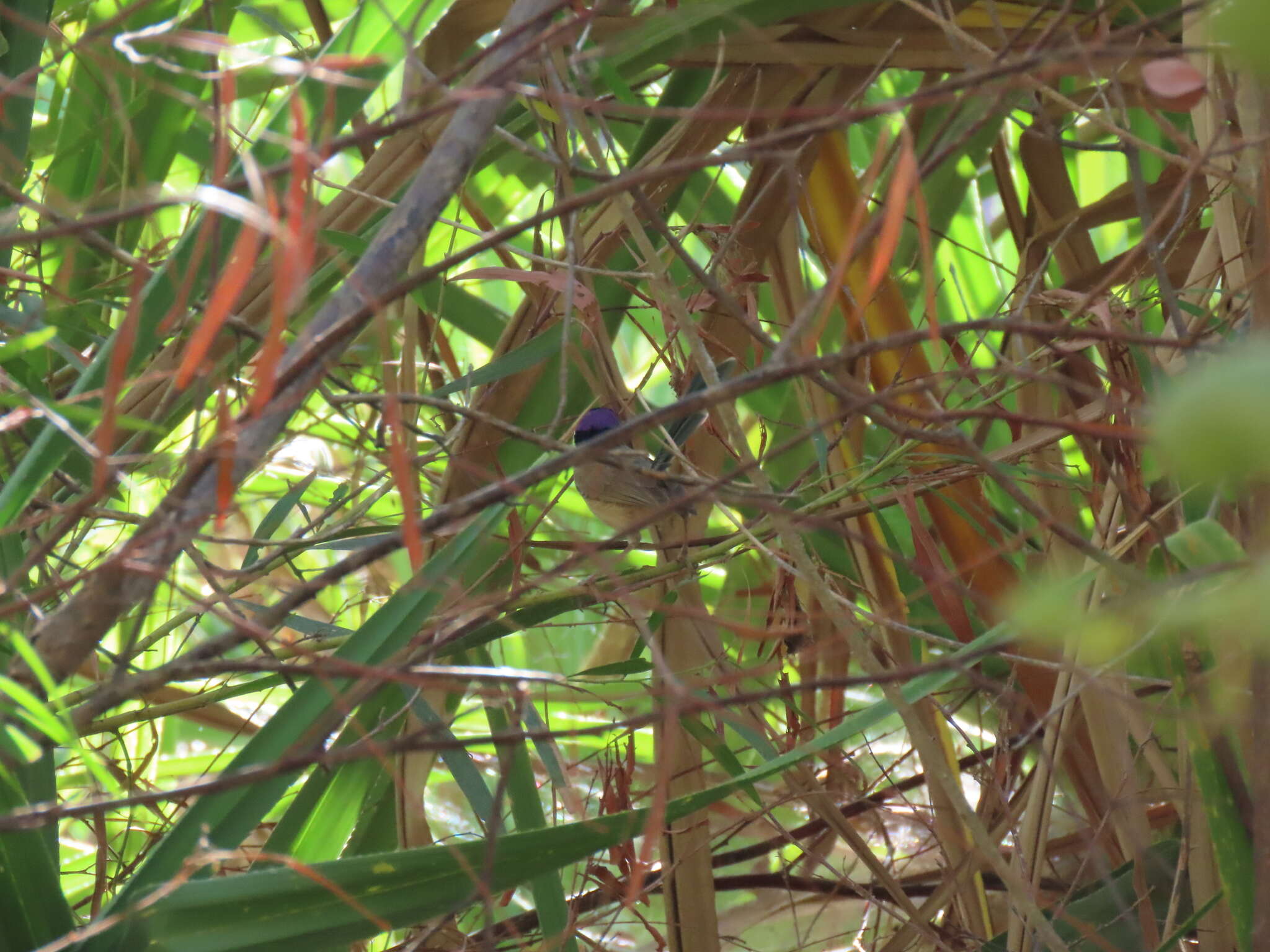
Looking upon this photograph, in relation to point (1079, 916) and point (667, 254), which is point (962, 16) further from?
point (1079, 916)

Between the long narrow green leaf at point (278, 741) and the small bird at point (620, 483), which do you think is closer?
the long narrow green leaf at point (278, 741)

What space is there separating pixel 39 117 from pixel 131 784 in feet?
3.37

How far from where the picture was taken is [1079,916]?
85cm

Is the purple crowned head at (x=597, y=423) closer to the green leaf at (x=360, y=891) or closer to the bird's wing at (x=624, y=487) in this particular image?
the bird's wing at (x=624, y=487)

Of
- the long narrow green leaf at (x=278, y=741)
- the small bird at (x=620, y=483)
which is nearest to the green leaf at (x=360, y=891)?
the long narrow green leaf at (x=278, y=741)

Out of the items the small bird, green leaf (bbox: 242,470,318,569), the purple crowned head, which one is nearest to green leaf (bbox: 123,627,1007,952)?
green leaf (bbox: 242,470,318,569)

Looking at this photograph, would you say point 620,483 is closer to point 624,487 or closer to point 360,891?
point 624,487

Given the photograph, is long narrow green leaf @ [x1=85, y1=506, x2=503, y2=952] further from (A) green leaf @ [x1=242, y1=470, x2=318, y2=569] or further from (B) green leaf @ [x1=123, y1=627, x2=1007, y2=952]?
(A) green leaf @ [x1=242, y1=470, x2=318, y2=569]

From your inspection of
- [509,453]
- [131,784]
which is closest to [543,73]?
[509,453]

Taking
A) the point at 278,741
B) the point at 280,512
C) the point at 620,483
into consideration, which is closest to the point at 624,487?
the point at 620,483

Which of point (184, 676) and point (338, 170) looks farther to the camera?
point (338, 170)

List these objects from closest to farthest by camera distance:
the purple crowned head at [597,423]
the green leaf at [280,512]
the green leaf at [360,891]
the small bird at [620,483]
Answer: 1. the green leaf at [360,891]
2. the green leaf at [280,512]
3. the small bird at [620,483]
4. the purple crowned head at [597,423]

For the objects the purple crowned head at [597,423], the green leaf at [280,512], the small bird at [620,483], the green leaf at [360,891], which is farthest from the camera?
the purple crowned head at [597,423]

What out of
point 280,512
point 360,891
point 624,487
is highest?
point 624,487
